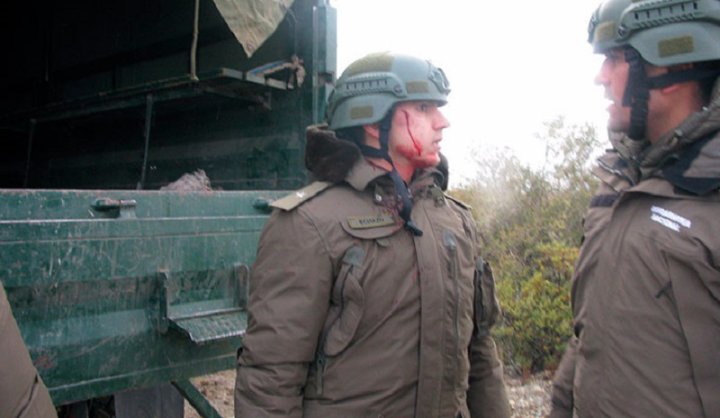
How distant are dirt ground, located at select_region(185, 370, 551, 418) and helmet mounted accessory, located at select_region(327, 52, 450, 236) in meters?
3.09

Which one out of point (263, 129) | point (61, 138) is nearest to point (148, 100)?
point (263, 129)

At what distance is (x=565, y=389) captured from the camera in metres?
2.04

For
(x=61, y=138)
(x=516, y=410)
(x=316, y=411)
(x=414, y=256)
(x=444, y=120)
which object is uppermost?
(x=61, y=138)

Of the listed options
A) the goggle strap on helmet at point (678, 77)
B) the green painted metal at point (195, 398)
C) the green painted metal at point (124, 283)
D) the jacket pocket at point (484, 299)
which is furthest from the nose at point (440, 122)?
the green painted metal at point (195, 398)

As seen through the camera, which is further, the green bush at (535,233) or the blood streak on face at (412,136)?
the green bush at (535,233)

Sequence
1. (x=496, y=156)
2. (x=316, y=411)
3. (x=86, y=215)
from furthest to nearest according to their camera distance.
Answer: (x=496, y=156)
(x=86, y=215)
(x=316, y=411)

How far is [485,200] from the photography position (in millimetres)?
7852

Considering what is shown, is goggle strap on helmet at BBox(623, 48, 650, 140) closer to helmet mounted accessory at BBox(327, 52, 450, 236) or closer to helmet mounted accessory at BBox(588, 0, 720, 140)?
helmet mounted accessory at BBox(588, 0, 720, 140)

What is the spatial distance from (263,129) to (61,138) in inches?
94.6

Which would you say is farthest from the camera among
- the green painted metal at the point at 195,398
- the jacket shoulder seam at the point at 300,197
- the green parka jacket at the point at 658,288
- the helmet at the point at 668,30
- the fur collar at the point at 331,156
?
the green painted metal at the point at 195,398

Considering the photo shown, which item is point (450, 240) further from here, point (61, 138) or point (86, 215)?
point (61, 138)

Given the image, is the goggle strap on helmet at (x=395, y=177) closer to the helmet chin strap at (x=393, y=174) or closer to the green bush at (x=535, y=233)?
the helmet chin strap at (x=393, y=174)

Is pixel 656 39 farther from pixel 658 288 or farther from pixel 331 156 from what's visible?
pixel 331 156

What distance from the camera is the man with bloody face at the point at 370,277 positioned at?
188 cm
